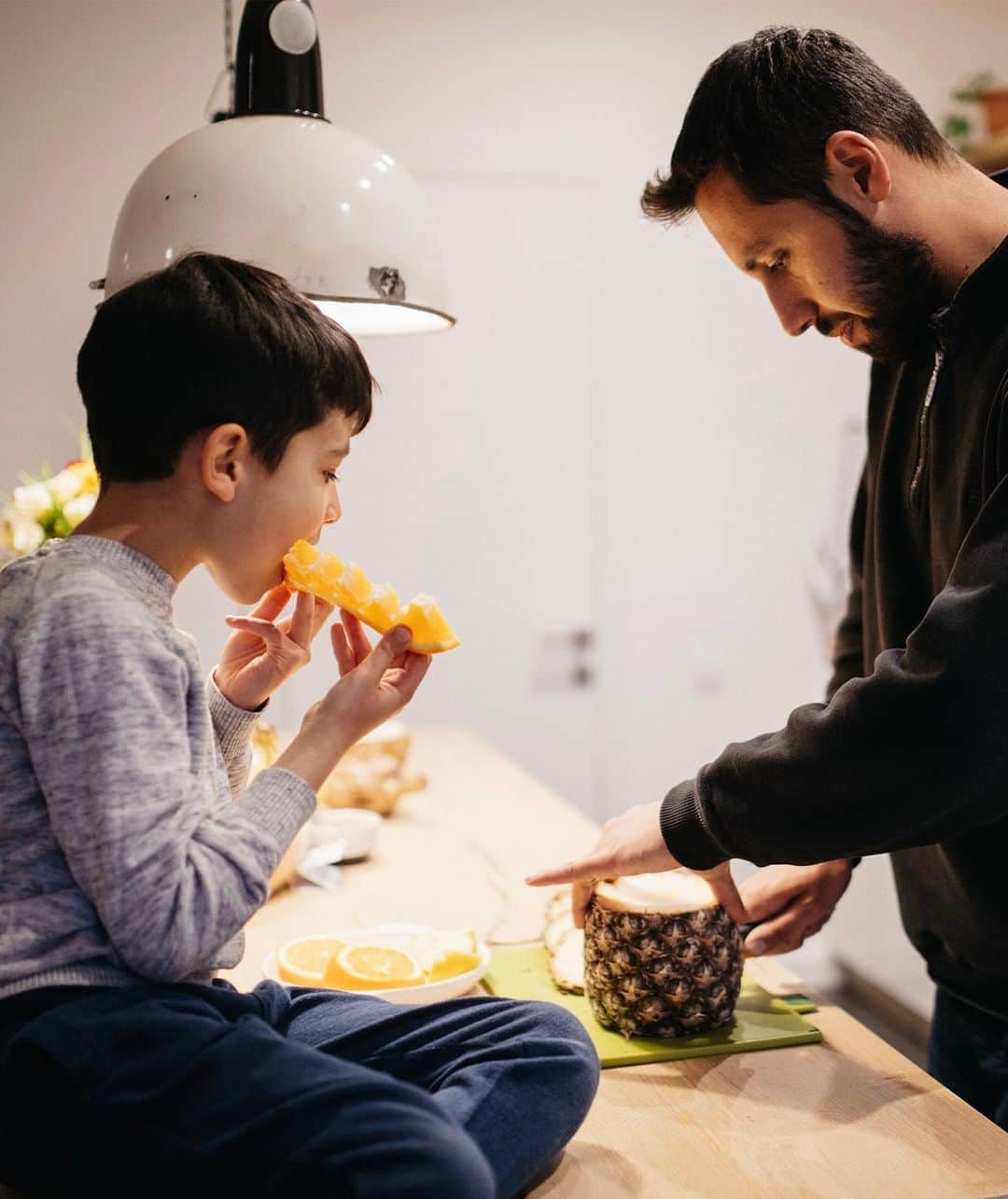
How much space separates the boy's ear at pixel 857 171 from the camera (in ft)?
4.36

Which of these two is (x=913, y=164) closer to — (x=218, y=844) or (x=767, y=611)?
(x=218, y=844)

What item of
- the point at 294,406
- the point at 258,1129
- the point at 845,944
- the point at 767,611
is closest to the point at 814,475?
the point at 767,611

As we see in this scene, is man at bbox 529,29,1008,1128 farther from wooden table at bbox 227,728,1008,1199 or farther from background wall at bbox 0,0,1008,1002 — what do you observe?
background wall at bbox 0,0,1008,1002

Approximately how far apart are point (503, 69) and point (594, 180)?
0.40 m

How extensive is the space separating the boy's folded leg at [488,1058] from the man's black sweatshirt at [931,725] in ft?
0.90

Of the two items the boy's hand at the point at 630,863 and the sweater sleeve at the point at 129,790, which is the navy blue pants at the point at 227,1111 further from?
the boy's hand at the point at 630,863

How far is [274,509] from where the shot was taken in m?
1.11

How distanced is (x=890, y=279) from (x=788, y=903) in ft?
2.52

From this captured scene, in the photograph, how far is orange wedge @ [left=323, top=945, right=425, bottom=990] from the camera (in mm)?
1337

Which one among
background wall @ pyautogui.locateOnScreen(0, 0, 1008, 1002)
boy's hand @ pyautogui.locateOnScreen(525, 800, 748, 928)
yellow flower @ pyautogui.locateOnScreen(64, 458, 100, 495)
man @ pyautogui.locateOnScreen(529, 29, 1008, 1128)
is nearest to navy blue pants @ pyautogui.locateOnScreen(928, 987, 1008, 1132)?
man @ pyautogui.locateOnScreen(529, 29, 1008, 1128)

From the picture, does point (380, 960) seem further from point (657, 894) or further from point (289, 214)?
point (289, 214)

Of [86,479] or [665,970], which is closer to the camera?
[665,970]

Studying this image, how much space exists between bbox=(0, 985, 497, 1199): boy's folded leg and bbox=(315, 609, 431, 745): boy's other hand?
11.0 inches

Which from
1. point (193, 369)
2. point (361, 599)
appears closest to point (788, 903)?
point (361, 599)
